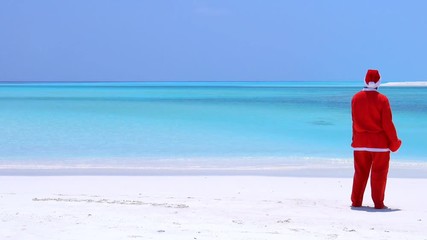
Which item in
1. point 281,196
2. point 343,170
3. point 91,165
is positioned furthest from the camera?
point 91,165

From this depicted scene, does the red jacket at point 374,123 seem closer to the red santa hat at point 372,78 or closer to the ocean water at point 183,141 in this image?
the red santa hat at point 372,78

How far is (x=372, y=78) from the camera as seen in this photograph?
590 cm

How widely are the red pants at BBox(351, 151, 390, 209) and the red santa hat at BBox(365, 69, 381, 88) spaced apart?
565 millimetres

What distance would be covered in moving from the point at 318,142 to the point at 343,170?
537 centimetres

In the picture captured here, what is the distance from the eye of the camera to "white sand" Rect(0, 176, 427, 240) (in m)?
4.40

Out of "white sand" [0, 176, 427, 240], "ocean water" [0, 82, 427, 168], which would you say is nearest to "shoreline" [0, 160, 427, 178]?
"ocean water" [0, 82, 427, 168]

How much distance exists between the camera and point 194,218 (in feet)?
16.3

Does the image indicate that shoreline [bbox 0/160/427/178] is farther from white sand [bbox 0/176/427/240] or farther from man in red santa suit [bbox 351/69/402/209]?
man in red santa suit [bbox 351/69/402/209]

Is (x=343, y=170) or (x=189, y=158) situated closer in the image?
(x=343, y=170)

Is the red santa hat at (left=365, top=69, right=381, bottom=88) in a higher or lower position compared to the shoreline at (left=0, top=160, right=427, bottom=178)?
higher

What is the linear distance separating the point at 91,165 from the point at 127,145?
394 centimetres

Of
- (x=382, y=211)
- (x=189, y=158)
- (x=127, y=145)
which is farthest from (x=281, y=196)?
(x=127, y=145)

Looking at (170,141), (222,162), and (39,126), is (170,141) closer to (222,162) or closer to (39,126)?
(222,162)

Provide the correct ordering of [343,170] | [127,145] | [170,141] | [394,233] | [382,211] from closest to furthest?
[394,233], [382,211], [343,170], [127,145], [170,141]
